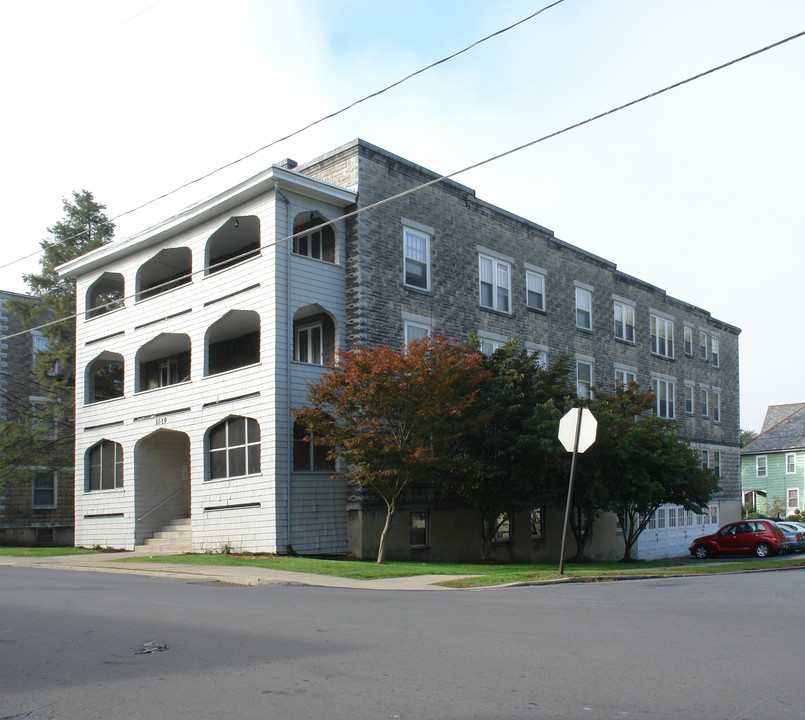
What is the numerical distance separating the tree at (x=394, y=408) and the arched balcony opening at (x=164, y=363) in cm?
944

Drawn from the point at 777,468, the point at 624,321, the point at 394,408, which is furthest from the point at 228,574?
Result: the point at 777,468

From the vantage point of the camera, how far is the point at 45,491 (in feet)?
130

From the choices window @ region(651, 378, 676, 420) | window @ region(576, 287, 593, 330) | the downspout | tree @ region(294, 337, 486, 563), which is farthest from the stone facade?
window @ region(651, 378, 676, 420)

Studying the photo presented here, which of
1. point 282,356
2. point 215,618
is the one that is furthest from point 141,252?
point 215,618

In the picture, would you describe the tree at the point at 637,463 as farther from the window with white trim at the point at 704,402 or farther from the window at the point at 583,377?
the window with white trim at the point at 704,402

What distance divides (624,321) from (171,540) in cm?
2211

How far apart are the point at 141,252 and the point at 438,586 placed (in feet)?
58.9

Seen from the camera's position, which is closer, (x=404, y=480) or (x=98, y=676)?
(x=98, y=676)

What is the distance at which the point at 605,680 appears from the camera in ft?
23.3

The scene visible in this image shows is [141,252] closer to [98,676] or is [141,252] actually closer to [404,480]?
[404,480]

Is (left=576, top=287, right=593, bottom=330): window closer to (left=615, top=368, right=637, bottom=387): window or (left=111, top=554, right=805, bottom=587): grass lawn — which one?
(left=615, top=368, right=637, bottom=387): window

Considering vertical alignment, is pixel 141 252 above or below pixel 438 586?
above

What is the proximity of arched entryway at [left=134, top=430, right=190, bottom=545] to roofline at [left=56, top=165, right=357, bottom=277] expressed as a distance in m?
6.28

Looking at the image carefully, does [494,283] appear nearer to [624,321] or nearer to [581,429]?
[624,321]
